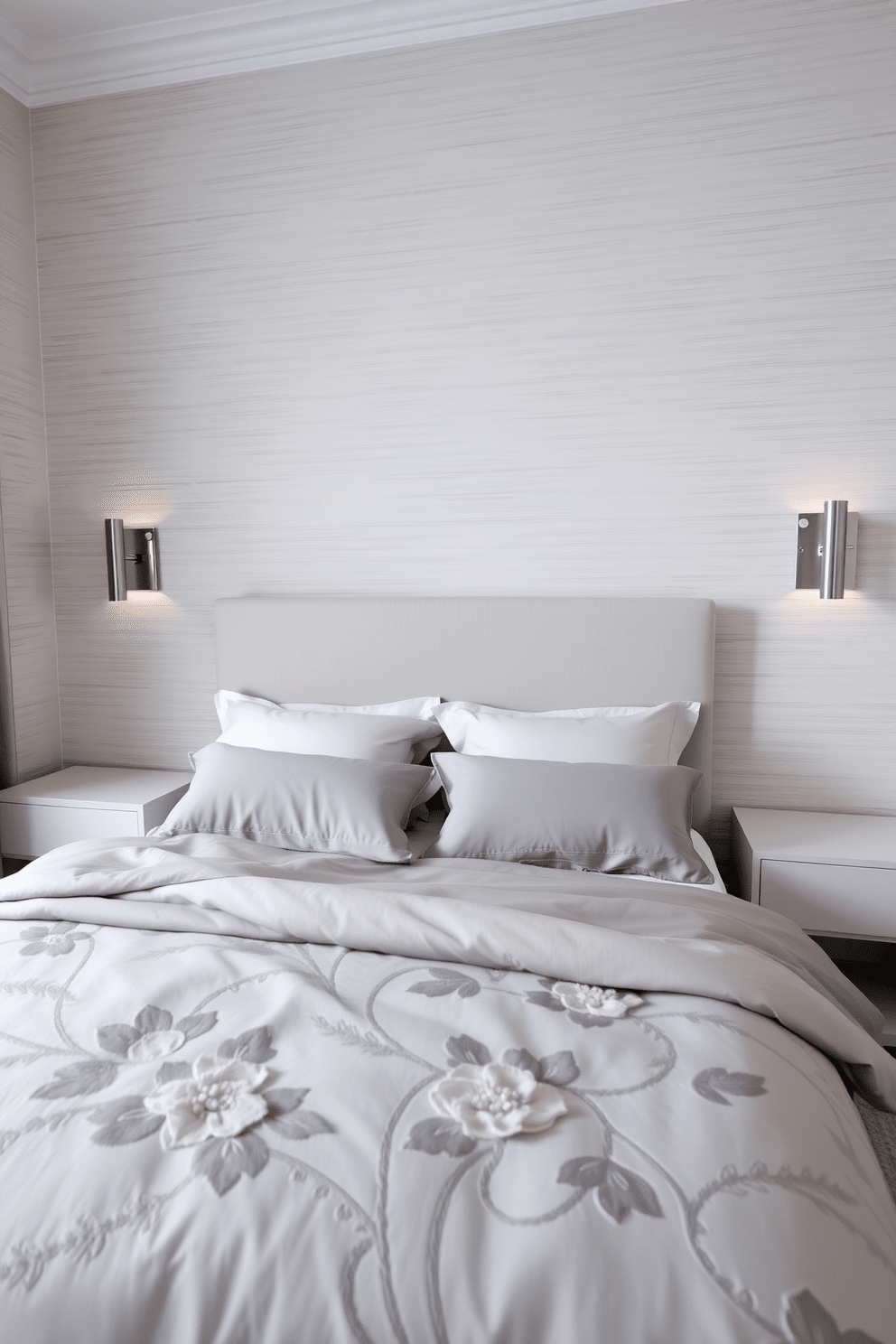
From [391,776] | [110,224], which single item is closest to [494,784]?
[391,776]

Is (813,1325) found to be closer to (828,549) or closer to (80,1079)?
(80,1079)

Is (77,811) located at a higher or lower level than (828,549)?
lower

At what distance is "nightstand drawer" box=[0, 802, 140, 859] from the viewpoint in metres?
2.77

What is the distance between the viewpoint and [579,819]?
82.1 inches

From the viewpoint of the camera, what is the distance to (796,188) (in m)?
2.46

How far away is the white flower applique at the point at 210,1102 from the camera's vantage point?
3.63 ft

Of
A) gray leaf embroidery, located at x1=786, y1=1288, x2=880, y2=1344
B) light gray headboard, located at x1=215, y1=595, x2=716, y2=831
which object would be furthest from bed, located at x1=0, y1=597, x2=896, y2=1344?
light gray headboard, located at x1=215, y1=595, x2=716, y2=831

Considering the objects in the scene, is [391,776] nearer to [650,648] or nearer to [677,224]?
[650,648]

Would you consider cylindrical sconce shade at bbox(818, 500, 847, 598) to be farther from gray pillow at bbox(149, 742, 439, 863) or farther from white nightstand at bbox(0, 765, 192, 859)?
white nightstand at bbox(0, 765, 192, 859)

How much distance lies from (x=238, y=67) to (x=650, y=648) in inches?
87.1

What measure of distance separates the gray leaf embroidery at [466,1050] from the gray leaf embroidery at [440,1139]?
0.43 feet

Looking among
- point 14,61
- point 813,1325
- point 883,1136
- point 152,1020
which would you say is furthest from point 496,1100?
point 14,61

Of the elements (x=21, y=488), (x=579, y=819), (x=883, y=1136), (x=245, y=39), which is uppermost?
(x=245, y=39)

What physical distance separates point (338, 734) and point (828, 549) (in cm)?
142
